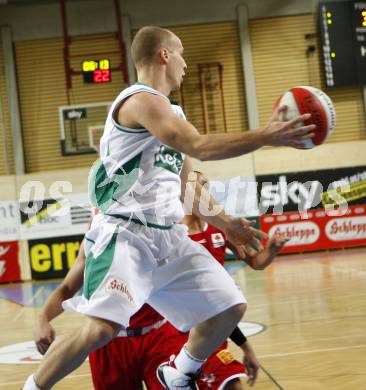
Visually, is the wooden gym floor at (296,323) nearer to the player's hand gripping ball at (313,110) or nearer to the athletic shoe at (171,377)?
the athletic shoe at (171,377)

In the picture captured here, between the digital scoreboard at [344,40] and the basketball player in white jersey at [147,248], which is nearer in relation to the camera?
the basketball player in white jersey at [147,248]

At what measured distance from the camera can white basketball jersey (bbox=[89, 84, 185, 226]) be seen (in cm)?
333

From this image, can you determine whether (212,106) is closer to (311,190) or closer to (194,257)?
(311,190)

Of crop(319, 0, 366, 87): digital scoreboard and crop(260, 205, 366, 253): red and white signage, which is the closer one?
crop(260, 205, 366, 253): red and white signage

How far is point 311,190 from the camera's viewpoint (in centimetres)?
1612

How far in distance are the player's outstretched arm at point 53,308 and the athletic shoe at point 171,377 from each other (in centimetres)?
56

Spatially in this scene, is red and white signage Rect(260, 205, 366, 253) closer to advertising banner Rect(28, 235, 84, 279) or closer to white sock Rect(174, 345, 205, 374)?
advertising banner Rect(28, 235, 84, 279)

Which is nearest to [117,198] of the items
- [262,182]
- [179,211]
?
[179,211]

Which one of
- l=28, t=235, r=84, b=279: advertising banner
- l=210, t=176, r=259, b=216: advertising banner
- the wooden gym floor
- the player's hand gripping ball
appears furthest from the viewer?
l=210, t=176, r=259, b=216: advertising banner

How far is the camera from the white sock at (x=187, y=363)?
335cm

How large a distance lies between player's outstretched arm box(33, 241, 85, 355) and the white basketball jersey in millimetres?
337

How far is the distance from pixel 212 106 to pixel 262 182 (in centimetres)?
275

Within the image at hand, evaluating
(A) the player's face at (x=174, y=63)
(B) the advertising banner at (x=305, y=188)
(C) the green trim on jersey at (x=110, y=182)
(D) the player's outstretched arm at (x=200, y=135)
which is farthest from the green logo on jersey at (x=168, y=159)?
(B) the advertising banner at (x=305, y=188)

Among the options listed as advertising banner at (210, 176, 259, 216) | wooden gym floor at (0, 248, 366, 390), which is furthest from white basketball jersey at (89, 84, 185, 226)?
advertising banner at (210, 176, 259, 216)
